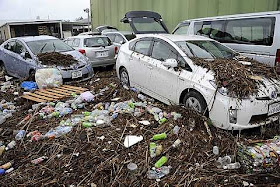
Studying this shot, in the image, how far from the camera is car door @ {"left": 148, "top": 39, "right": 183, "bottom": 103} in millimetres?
4453

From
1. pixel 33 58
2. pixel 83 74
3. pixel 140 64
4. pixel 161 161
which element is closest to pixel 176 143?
pixel 161 161

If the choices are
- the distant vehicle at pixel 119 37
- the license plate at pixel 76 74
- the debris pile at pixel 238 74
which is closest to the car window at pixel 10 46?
the license plate at pixel 76 74

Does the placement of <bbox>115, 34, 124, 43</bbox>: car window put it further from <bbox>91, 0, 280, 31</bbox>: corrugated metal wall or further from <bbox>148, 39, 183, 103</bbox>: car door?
<bbox>148, 39, 183, 103</bbox>: car door

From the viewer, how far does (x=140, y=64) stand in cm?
530

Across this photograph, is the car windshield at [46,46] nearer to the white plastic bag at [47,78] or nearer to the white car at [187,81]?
the white plastic bag at [47,78]

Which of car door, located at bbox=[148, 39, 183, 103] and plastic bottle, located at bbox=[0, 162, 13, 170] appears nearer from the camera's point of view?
plastic bottle, located at bbox=[0, 162, 13, 170]

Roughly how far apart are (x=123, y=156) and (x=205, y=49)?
2713mm

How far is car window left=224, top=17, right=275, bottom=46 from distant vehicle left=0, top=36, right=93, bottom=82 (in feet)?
13.0

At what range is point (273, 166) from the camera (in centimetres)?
313

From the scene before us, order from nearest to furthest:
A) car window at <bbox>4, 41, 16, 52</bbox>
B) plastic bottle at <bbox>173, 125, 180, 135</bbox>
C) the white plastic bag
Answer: plastic bottle at <bbox>173, 125, 180, 135</bbox> < the white plastic bag < car window at <bbox>4, 41, 16, 52</bbox>

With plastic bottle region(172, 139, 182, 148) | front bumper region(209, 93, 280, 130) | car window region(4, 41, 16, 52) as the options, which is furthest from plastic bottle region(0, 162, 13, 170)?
car window region(4, 41, 16, 52)

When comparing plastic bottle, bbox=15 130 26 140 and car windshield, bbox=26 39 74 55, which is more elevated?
car windshield, bbox=26 39 74 55

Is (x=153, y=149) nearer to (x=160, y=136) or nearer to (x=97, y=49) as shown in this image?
(x=160, y=136)

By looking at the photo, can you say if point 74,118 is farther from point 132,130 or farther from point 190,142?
point 190,142
